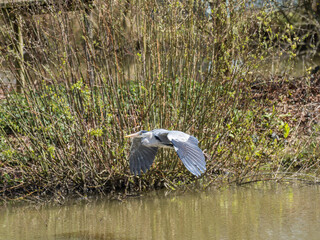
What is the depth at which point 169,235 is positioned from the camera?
4188 millimetres

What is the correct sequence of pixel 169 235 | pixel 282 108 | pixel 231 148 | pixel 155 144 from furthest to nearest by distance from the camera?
pixel 282 108, pixel 231 148, pixel 155 144, pixel 169 235

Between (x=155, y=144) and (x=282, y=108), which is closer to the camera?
(x=155, y=144)

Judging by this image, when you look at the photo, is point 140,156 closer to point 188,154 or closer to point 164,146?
point 164,146

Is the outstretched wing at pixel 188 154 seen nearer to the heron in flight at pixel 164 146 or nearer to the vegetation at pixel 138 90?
the heron in flight at pixel 164 146

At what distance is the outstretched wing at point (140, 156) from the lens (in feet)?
15.6

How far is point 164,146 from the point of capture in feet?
14.9

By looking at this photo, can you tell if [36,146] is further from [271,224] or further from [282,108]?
[282,108]

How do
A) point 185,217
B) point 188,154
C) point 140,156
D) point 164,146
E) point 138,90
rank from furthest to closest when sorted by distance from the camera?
1. point 138,90
2. point 140,156
3. point 185,217
4. point 164,146
5. point 188,154

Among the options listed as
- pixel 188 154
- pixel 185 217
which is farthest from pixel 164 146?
pixel 185 217

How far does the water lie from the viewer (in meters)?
4.16

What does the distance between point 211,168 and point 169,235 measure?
63.3 inches

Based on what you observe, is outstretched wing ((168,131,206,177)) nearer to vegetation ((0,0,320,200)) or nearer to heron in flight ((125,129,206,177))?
heron in flight ((125,129,206,177))

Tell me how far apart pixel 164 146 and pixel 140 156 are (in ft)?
1.29

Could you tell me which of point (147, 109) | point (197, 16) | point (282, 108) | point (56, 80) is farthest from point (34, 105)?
point (282, 108)
